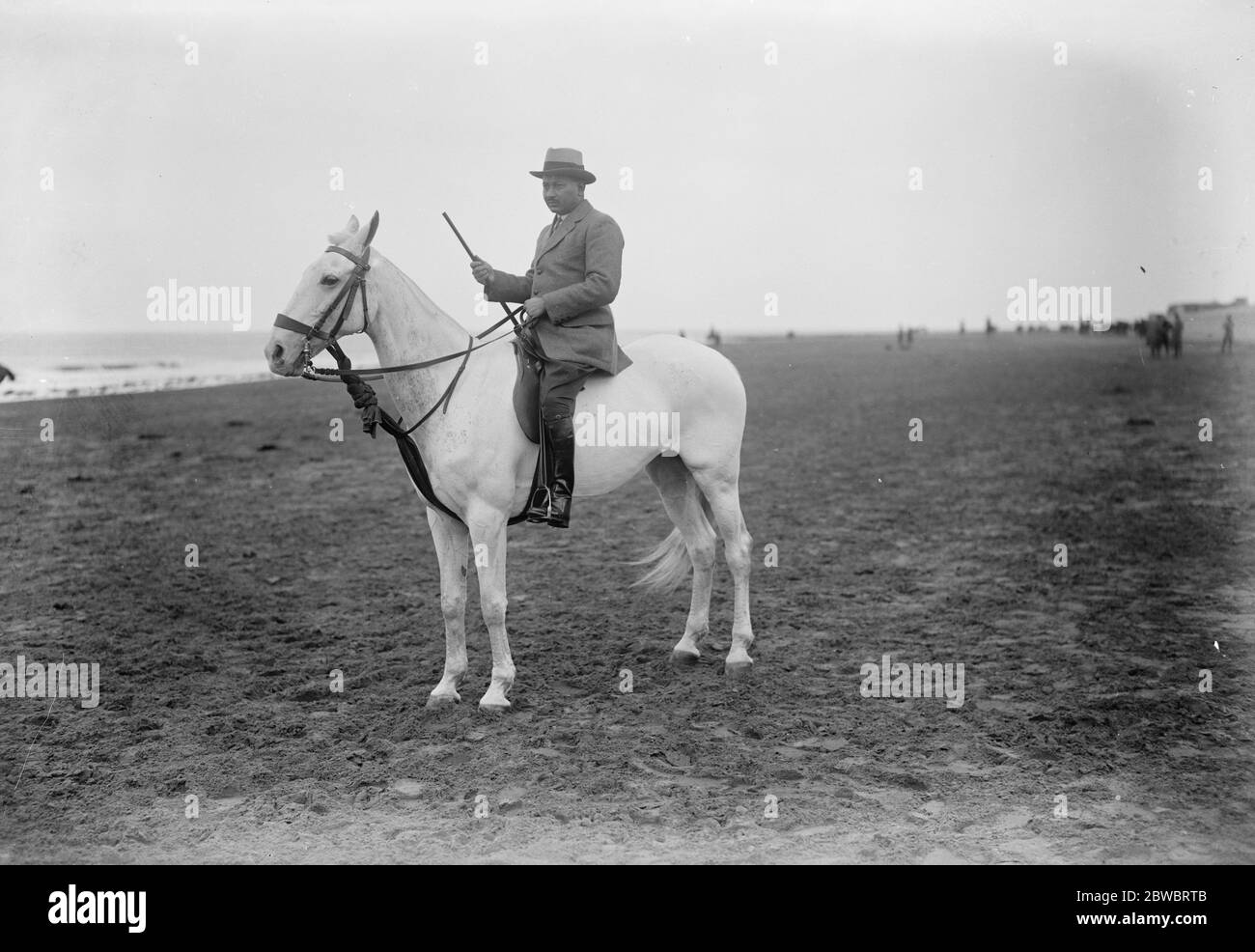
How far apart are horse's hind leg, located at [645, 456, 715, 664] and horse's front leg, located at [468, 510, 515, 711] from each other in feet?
3.83

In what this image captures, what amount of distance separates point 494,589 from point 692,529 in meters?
1.40

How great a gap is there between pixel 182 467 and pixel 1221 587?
10.8 meters

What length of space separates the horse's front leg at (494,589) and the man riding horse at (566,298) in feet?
0.75

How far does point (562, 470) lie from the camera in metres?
5.57

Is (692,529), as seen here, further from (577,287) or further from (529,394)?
(577,287)

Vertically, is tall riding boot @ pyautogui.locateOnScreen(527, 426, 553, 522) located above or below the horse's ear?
below

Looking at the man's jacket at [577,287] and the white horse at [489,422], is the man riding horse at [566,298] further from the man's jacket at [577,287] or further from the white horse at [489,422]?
the white horse at [489,422]

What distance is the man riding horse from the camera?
17.9ft

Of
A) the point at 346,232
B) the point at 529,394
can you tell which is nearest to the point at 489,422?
the point at 529,394

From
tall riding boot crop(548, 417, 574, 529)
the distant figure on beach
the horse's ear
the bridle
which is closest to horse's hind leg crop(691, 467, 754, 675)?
tall riding boot crop(548, 417, 574, 529)

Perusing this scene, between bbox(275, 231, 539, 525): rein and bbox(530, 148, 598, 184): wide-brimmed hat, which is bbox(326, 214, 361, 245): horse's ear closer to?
bbox(275, 231, 539, 525): rein

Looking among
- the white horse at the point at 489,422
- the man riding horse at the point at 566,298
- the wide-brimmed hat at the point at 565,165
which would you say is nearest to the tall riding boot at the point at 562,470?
the man riding horse at the point at 566,298

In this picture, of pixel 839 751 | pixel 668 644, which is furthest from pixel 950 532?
pixel 839 751
